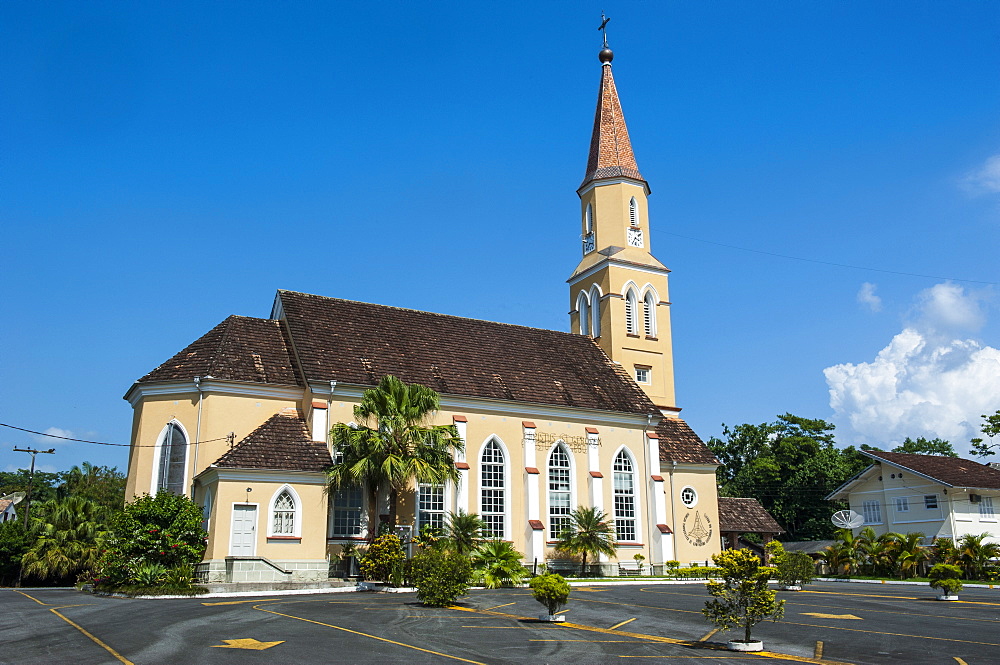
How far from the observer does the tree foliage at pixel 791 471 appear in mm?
67438

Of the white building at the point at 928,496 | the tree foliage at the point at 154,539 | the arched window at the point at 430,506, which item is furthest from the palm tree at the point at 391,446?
the white building at the point at 928,496

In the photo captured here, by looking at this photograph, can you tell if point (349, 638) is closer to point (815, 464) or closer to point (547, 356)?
point (547, 356)

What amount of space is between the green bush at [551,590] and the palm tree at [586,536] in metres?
17.5

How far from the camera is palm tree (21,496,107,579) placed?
36938 millimetres

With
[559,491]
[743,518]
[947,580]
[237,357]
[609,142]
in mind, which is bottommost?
[947,580]

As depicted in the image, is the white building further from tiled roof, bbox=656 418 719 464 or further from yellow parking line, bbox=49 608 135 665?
yellow parking line, bbox=49 608 135 665

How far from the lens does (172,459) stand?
1282 inches

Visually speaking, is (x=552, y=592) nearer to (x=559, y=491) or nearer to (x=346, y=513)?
(x=346, y=513)

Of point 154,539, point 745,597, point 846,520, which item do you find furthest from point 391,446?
point 846,520

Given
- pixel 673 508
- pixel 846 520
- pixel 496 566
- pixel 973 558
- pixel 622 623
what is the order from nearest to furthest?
pixel 622 623 → pixel 496 566 → pixel 973 558 → pixel 673 508 → pixel 846 520

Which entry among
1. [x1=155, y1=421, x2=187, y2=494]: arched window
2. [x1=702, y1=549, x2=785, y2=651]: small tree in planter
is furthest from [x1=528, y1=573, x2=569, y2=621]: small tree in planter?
[x1=155, y1=421, x2=187, y2=494]: arched window

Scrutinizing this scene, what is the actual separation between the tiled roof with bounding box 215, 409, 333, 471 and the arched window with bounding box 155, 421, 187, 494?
2.88 meters

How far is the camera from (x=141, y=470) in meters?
32.3

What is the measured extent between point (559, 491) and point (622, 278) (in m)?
14.0
